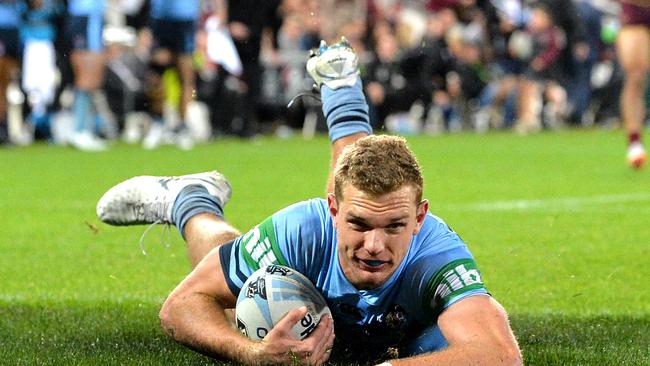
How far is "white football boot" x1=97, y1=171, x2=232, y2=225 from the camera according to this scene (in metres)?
6.50

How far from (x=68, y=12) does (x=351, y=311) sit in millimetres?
11839

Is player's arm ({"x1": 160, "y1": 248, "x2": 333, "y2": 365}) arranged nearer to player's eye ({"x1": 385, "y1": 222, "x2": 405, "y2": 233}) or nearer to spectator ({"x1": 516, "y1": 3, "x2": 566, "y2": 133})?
player's eye ({"x1": 385, "y1": 222, "x2": 405, "y2": 233})

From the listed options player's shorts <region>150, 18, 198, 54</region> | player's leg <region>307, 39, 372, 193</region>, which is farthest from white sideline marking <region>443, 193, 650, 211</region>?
player's shorts <region>150, 18, 198, 54</region>

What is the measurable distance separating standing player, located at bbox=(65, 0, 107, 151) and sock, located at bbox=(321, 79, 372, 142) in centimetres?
930

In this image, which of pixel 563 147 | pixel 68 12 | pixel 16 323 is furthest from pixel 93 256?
pixel 563 147

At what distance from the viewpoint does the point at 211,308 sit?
4.99 metres

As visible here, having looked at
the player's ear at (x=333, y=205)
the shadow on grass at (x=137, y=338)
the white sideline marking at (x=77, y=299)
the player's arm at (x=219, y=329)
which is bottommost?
the white sideline marking at (x=77, y=299)

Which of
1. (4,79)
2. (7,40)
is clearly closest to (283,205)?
(4,79)

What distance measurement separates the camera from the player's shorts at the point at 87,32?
15555mm

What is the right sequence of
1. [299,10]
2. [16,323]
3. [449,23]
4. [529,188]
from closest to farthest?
1. [16,323]
2. [529,188]
3. [299,10]
4. [449,23]

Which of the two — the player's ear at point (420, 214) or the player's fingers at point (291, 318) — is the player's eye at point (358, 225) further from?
the player's fingers at point (291, 318)

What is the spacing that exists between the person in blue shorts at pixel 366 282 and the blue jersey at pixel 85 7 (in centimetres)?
1080

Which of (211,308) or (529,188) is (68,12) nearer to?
(529,188)

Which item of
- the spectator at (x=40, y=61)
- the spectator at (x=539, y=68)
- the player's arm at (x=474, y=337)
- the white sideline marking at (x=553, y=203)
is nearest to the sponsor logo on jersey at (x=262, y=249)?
the player's arm at (x=474, y=337)
